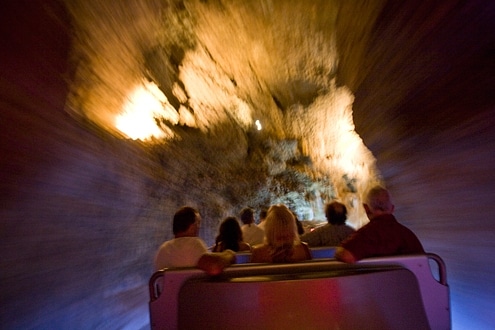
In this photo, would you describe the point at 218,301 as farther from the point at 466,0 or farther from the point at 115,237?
the point at 115,237

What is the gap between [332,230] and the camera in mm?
4691

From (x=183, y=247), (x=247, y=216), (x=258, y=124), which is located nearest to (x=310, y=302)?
(x=183, y=247)

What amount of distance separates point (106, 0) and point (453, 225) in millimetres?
5093

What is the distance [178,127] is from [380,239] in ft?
25.3

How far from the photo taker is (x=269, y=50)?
9.51 metres

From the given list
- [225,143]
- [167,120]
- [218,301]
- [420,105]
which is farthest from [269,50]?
[218,301]

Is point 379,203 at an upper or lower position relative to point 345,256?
upper

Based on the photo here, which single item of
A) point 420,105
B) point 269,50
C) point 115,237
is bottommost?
point 115,237

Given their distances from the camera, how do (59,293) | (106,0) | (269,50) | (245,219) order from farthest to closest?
(269,50)
(245,219)
(106,0)
(59,293)

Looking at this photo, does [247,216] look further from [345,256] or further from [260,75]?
[260,75]

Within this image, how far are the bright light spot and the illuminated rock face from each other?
9.9 inches

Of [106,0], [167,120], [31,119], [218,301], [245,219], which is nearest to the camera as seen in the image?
[218,301]

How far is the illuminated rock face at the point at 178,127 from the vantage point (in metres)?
3.05

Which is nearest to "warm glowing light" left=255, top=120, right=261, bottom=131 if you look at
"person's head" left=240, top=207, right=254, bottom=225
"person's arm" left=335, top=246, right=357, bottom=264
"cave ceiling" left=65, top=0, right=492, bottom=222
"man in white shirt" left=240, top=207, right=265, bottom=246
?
"cave ceiling" left=65, top=0, right=492, bottom=222
